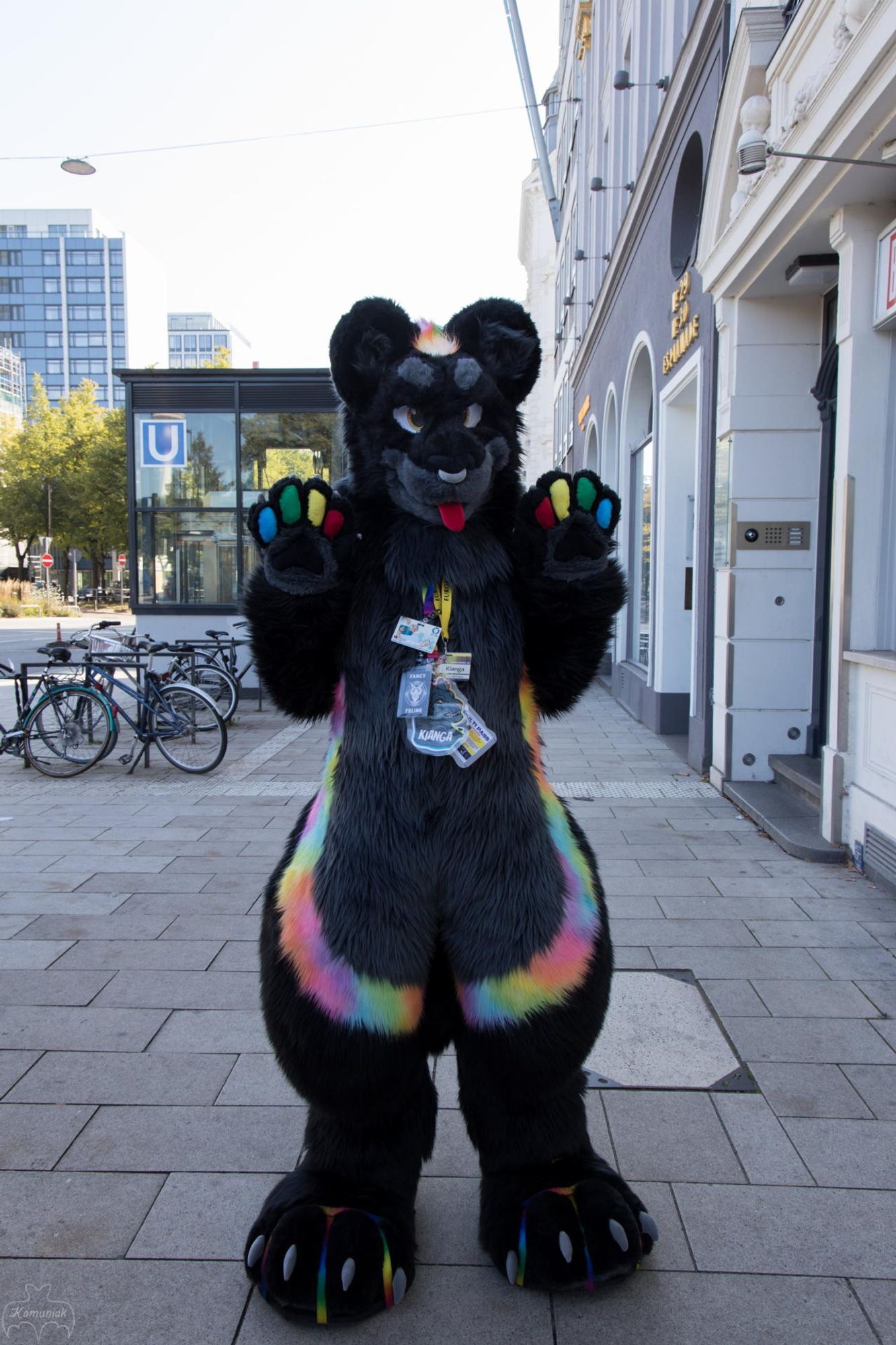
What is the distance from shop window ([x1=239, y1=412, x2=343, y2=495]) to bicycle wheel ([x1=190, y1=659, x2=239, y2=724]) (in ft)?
8.45

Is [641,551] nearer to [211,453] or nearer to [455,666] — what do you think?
[211,453]

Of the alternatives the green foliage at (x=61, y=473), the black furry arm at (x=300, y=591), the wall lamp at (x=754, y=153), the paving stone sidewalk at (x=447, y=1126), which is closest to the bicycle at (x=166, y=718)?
the paving stone sidewalk at (x=447, y=1126)

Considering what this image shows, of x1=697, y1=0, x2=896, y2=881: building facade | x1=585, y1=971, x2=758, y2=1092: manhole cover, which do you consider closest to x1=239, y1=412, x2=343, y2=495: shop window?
x1=697, y1=0, x2=896, y2=881: building facade

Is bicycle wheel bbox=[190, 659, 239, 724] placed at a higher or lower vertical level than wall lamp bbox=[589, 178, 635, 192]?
lower

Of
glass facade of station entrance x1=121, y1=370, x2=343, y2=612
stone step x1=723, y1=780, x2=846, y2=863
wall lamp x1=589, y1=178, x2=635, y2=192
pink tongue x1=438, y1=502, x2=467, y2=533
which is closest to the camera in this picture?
pink tongue x1=438, y1=502, x2=467, y2=533

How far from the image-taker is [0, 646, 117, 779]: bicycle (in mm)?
7891

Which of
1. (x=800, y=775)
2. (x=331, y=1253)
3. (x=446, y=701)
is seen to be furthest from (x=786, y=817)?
(x=331, y=1253)

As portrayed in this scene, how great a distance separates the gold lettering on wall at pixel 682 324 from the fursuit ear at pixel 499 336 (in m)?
5.84

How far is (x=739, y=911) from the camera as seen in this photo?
14.4ft

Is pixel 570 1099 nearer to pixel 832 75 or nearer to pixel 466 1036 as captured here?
pixel 466 1036

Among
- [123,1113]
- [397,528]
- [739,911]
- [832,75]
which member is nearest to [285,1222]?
[123,1113]

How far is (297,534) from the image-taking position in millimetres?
2041

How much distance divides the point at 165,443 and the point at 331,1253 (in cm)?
1111

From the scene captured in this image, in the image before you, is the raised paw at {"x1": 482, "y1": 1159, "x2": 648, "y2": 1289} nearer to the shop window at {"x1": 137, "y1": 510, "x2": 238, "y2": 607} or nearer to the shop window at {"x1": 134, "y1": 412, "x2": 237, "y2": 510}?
the shop window at {"x1": 137, "y1": 510, "x2": 238, "y2": 607}
